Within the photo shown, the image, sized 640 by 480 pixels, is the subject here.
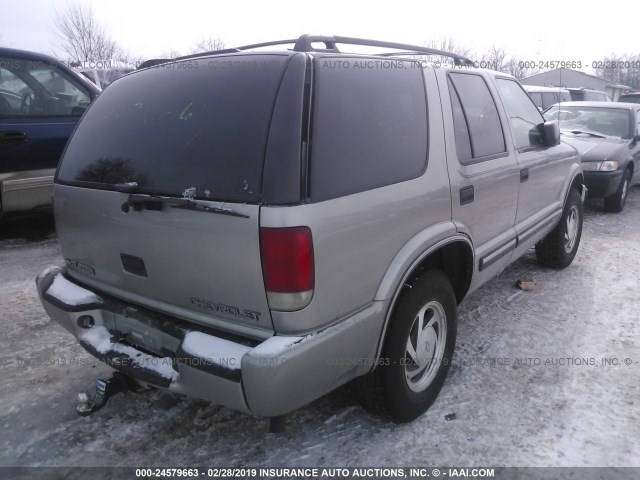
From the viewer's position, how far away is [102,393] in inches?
94.4

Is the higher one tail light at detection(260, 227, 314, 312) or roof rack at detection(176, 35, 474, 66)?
roof rack at detection(176, 35, 474, 66)

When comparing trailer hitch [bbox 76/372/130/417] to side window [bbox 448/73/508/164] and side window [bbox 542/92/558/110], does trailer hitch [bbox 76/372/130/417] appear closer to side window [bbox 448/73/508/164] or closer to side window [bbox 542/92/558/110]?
side window [bbox 448/73/508/164]

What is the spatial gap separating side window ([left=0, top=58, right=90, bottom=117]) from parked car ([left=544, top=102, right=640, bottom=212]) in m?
6.60

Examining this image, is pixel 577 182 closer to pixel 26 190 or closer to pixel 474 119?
pixel 474 119

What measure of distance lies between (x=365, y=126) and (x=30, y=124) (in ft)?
14.2

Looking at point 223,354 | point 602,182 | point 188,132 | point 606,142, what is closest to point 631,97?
point 606,142

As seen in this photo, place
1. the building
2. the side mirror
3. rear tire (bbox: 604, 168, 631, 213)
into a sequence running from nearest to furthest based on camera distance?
the side mirror
rear tire (bbox: 604, 168, 631, 213)
the building

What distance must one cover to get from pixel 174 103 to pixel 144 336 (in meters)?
1.08

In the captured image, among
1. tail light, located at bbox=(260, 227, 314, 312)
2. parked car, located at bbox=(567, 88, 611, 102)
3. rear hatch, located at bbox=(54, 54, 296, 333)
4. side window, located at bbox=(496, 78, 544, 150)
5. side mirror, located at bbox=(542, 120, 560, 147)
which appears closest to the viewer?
tail light, located at bbox=(260, 227, 314, 312)

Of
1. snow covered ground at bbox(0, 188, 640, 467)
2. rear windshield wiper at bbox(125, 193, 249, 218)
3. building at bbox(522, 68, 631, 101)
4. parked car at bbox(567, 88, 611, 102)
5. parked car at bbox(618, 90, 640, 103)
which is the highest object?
building at bbox(522, 68, 631, 101)

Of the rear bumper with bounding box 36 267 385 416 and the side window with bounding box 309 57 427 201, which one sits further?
the side window with bounding box 309 57 427 201

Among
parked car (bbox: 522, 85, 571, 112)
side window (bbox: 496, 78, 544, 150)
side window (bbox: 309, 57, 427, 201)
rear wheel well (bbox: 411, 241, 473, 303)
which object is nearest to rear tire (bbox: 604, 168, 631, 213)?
side window (bbox: 496, 78, 544, 150)

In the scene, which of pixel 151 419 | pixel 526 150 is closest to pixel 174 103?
pixel 151 419

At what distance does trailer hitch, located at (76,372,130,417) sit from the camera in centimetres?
240
